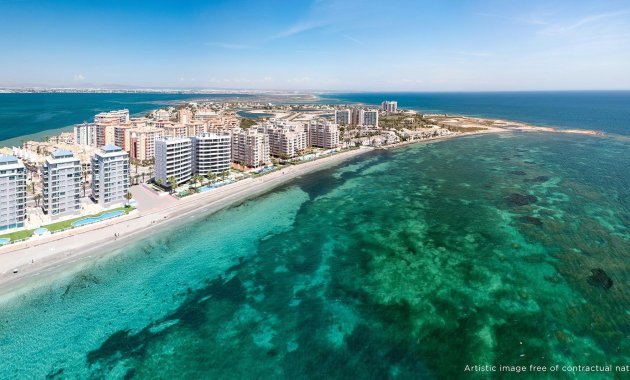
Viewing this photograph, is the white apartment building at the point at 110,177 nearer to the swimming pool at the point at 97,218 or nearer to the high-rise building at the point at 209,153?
A: the swimming pool at the point at 97,218

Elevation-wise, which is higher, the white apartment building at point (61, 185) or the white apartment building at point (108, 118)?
the white apartment building at point (108, 118)

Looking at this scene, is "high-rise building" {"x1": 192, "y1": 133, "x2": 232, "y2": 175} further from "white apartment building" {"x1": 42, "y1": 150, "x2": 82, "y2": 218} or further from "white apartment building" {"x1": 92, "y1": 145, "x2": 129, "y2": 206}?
"white apartment building" {"x1": 42, "y1": 150, "x2": 82, "y2": 218}

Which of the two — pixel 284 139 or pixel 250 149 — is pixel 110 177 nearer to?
pixel 250 149

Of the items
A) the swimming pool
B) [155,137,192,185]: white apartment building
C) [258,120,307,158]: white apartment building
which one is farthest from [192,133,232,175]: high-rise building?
the swimming pool

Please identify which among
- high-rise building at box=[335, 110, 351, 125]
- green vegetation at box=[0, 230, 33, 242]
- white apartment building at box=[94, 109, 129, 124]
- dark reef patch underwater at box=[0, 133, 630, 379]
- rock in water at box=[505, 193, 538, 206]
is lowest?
dark reef patch underwater at box=[0, 133, 630, 379]

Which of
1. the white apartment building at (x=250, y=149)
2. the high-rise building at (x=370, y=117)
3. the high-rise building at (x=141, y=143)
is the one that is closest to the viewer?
the white apartment building at (x=250, y=149)

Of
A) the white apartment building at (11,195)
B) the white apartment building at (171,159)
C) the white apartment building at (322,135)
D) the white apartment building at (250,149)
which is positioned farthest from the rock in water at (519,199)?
the white apartment building at (11,195)
